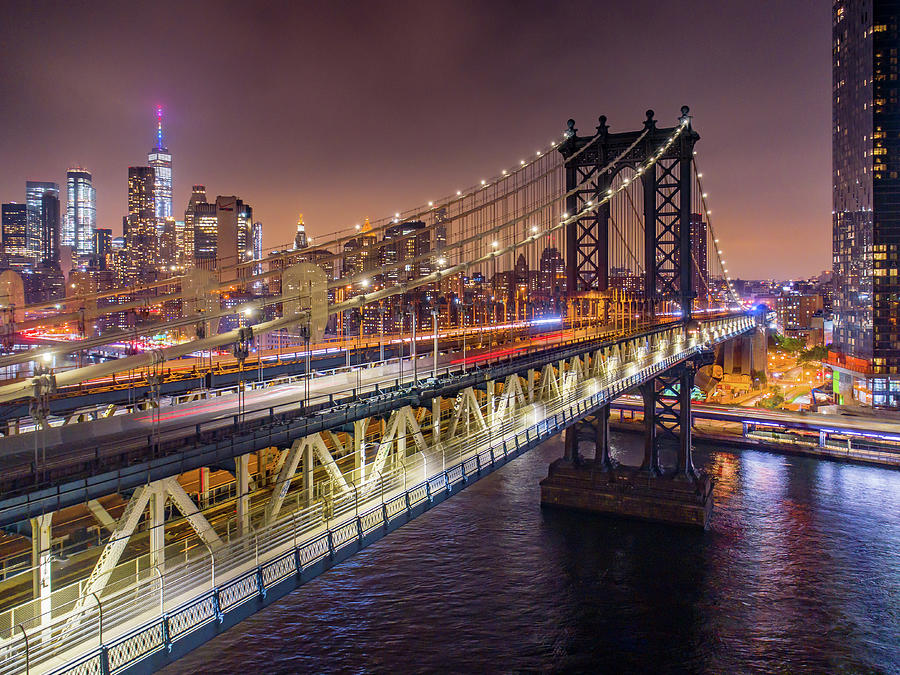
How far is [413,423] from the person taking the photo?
1758 centimetres

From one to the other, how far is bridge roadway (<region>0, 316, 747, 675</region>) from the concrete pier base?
18.8 m

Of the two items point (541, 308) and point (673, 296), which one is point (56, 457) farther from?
point (541, 308)

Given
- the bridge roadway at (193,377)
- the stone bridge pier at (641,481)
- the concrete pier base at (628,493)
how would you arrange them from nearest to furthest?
the bridge roadway at (193,377)
the concrete pier base at (628,493)
the stone bridge pier at (641,481)

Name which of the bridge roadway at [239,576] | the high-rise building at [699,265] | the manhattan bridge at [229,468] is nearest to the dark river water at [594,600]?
the manhattan bridge at [229,468]

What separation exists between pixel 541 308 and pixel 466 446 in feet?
216

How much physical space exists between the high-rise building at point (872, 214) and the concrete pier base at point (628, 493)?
161ft

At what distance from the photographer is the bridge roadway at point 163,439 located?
32.0 feet

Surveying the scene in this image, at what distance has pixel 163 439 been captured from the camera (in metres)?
13.4

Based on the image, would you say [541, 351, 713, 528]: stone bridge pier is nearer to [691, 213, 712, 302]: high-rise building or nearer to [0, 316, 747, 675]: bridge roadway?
[691, 213, 712, 302]: high-rise building

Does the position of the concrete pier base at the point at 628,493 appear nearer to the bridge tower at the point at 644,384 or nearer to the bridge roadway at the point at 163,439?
the bridge tower at the point at 644,384

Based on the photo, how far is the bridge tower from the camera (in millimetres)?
37281

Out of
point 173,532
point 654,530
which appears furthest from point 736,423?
point 173,532

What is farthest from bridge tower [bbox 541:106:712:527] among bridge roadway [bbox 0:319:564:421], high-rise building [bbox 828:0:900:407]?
high-rise building [bbox 828:0:900:407]

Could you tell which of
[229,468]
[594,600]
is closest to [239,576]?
[229,468]
